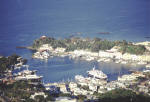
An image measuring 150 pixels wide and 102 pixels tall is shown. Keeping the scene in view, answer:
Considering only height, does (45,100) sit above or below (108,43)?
below

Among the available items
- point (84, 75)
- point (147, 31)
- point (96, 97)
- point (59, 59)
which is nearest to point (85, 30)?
point (147, 31)

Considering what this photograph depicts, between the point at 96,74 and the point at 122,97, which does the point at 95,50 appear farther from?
the point at 122,97

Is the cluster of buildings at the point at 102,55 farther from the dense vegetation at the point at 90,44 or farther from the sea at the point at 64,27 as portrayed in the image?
the sea at the point at 64,27

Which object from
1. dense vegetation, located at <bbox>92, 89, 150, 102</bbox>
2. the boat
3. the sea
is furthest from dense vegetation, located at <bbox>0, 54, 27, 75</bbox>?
dense vegetation, located at <bbox>92, 89, 150, 102</bbox>

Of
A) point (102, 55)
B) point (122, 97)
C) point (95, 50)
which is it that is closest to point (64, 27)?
point (95, 50)

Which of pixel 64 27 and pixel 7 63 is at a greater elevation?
pixel 64 27

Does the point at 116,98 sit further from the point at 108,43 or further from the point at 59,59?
the point at 108,43
